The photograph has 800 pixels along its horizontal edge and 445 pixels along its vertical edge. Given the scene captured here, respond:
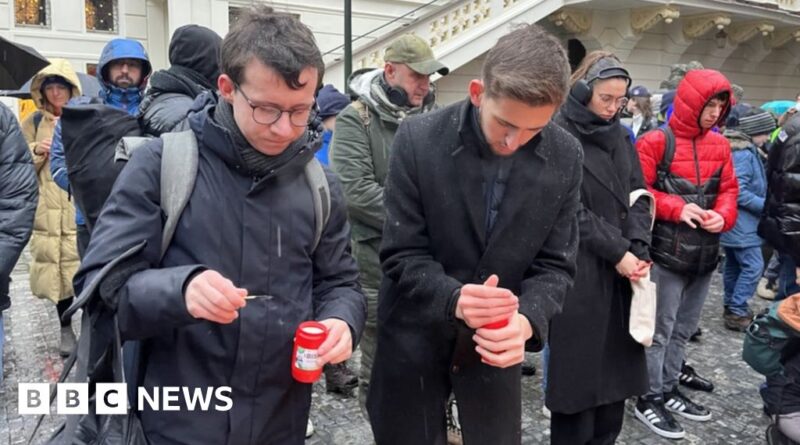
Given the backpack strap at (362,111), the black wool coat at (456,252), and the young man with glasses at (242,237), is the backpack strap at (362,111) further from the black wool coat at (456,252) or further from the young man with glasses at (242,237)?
the young man with glasses at (242,237)

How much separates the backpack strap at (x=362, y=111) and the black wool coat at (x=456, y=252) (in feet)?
4.53

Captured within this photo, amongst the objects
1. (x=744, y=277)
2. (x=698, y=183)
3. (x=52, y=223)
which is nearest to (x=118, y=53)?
(x=52, y=223)

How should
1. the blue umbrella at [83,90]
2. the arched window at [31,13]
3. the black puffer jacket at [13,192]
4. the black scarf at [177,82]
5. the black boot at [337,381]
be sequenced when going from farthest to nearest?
1. the arched window at [31,13]
2. the blue umbrella at [83,90]
3. the black boot at [337,381]
4. the black puffer jacket at [13,192]
5. the black scarf at [177,82]

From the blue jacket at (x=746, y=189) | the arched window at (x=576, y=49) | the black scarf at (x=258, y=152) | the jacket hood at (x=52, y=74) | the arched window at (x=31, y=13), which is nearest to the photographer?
the black scarf at (x=258, y=152)

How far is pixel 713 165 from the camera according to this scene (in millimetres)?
3732

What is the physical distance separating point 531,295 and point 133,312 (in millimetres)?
1147

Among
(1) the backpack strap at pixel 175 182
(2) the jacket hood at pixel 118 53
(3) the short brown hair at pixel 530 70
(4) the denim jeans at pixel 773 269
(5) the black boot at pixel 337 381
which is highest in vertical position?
(3) the short brown hair at pixel 530 70

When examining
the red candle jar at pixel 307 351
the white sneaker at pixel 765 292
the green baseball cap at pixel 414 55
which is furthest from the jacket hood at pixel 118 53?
the white sneaker at pixel 765 292

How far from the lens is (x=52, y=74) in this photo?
15.4 feet

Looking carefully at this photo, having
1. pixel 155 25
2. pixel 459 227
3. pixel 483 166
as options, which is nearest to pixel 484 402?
pixel 459 227

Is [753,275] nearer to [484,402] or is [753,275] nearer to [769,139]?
[769,139]

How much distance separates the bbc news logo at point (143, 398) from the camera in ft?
5.30

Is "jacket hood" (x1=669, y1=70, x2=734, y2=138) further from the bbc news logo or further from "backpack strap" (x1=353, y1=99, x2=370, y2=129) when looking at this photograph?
the bbc news logo

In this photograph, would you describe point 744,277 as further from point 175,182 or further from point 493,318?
point 175,182
